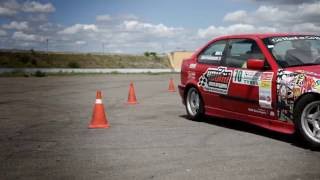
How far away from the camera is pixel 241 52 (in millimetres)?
8852

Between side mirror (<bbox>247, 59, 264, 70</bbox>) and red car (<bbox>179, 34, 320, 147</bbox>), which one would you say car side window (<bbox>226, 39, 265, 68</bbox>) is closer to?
red car (<bbox>179, 34, 320, 147</bbox>)

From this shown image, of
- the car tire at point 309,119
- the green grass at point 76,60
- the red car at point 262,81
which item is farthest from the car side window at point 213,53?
the green grass at point 76,60

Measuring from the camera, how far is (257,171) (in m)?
5.72

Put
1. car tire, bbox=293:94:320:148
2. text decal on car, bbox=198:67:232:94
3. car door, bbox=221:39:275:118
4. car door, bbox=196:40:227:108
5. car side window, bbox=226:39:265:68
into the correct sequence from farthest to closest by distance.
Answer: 1. car door, bbox=196:40:227:108
2. text decal on car, bbox=198:67:232:94
3. car side window, bbox=226:39:265:68
4. car door, bbox=221:39:275:118
5. car tire, bbox=293:94:320:148

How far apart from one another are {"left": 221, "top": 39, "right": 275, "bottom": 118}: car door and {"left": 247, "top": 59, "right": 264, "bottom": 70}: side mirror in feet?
0.31

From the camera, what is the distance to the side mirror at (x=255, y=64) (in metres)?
7.86

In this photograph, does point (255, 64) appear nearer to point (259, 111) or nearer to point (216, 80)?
point (259, 111)

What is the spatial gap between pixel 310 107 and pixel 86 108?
7.35 metres

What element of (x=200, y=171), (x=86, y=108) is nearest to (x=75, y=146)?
(x=200, y=171)

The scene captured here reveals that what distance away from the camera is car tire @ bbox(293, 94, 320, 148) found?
6.93 meters

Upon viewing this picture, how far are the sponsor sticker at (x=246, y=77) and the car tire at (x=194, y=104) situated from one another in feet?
4.69

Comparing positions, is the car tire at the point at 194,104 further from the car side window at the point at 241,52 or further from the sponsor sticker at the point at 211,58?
the car side window at the point at 241,52

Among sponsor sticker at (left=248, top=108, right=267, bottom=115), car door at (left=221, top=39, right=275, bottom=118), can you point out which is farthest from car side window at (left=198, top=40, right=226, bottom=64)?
sponsor sticker at (left=248, top=108, right=267, bottom=115)

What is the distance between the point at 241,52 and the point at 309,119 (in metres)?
2.18
